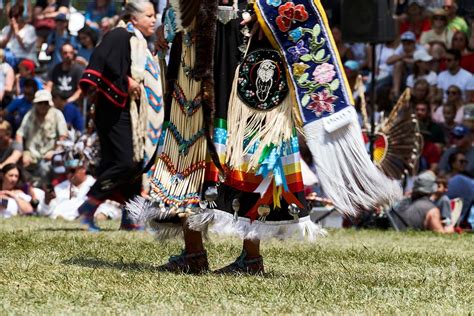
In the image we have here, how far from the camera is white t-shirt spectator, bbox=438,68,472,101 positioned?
13000 millimetres

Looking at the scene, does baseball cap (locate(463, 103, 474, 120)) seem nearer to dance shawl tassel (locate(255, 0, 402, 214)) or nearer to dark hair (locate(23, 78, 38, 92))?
dark hair (locate(23, 78, 38, 92))

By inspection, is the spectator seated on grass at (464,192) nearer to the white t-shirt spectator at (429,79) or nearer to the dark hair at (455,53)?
the white t-shirt spectator at (429,79)

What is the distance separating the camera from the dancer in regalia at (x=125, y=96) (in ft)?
29.1

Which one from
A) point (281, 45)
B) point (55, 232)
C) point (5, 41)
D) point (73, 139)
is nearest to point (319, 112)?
point (281, 45)

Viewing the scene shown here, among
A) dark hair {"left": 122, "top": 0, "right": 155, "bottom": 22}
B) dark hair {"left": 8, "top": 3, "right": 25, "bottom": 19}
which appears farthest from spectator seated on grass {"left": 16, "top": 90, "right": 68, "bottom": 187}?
dark hair {"left": 122, "top": 0, "right": 155, "bottom": 22}

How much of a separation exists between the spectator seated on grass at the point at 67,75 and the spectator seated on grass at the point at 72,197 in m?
2.09

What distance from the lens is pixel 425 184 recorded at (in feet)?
36.6

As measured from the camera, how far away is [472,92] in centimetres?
1288

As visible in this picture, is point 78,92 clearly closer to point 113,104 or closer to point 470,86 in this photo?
point 470,86

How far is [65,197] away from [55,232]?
3.57 m

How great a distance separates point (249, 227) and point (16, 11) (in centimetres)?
1031

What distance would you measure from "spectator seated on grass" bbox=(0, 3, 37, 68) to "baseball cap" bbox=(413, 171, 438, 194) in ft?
20.2

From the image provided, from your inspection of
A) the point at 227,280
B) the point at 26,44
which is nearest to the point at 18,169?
the point at 26,44

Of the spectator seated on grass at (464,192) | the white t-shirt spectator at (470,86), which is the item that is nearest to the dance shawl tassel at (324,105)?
the spectator seated on grass at (464,192)
